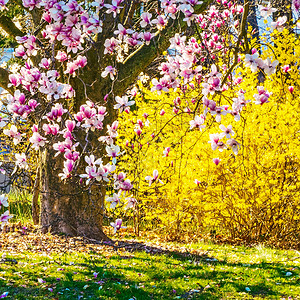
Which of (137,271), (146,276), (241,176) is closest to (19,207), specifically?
(241,176)

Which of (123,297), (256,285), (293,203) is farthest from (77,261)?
(293,203)

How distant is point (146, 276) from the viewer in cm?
460

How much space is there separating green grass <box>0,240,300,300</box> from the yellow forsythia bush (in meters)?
1.26

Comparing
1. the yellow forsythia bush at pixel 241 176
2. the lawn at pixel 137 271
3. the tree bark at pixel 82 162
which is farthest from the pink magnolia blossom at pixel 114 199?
the yellow forsythia bush at pixel 241 176

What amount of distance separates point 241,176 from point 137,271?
3.00m

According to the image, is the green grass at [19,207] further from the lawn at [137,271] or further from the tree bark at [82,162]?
the tree bark at [82,162]

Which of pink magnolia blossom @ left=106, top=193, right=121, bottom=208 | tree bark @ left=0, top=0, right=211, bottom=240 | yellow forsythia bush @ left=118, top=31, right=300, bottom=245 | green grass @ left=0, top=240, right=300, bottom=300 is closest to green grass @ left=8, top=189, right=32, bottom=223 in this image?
yellow forsythia bush @ left=118, top=31, right=300, bottom=245

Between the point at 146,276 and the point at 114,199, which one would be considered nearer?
the point at 114,199

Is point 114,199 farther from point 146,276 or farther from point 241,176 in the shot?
point 241,176

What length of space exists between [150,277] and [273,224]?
3531 mm

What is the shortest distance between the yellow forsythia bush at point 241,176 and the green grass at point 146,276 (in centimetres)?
126

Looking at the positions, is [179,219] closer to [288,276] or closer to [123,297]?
[288,276]

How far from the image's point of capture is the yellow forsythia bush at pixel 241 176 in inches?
265

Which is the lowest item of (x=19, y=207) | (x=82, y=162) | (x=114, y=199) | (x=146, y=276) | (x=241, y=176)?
(x=146, y=276)
